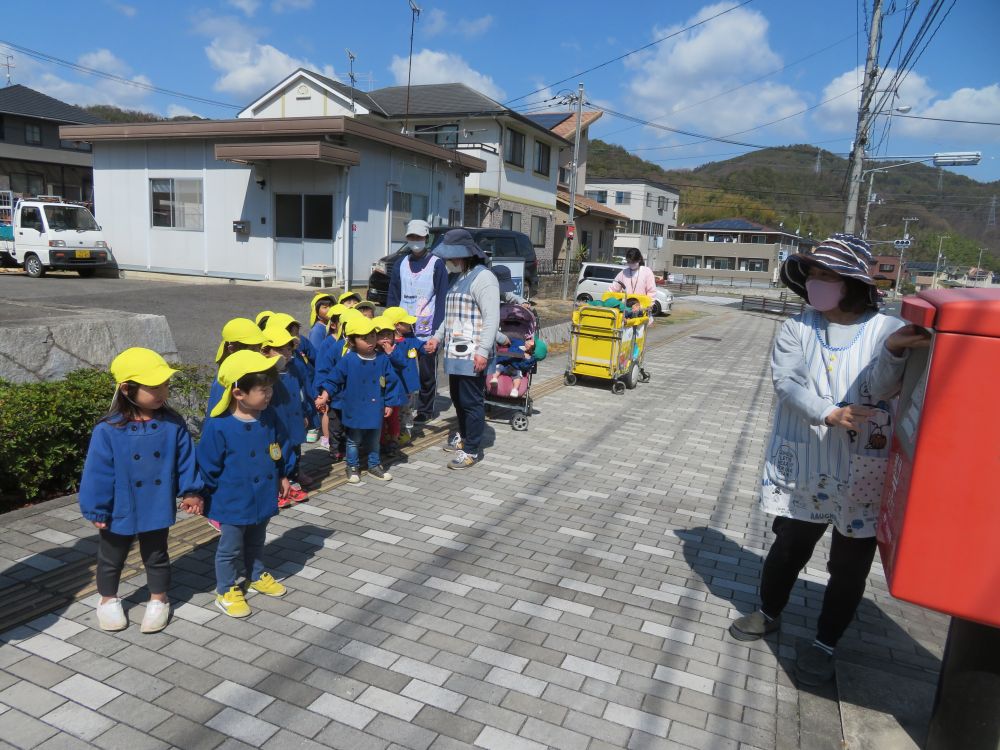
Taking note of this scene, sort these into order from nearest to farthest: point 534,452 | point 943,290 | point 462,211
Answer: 1. point 943,290
2. point 534,452
3. point 462,211

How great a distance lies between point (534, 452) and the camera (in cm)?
682

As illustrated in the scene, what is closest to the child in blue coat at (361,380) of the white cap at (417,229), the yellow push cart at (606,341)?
the white cap at (417,229)

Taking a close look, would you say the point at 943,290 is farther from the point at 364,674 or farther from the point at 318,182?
the point at 318,182

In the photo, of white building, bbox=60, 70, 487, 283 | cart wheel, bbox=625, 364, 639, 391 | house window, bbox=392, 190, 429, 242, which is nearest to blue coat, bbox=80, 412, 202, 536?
cart wheel, bbox=625, 364, 639, 391

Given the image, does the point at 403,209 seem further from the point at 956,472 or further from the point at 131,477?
the point at 956,472

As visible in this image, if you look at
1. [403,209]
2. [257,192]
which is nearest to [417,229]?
[257,192]

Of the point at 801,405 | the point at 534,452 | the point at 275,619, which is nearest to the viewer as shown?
the point at 801,405

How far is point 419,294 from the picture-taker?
6.69m

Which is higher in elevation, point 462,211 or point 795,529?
point 462,211

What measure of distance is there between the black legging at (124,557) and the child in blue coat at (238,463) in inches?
10.0

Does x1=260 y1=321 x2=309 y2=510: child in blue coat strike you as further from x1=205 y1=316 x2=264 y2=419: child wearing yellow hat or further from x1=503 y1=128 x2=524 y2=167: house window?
x1=503 y1=128 x2=524 y2=167: house window

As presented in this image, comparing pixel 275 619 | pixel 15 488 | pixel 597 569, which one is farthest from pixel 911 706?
pixel 15 488

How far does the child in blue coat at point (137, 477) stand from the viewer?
3.11 metres

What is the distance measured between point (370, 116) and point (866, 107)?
1573 centimetres
